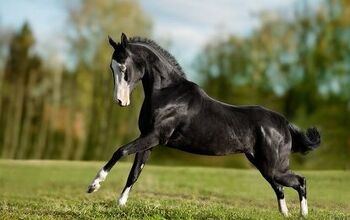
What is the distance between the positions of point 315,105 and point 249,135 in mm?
34723

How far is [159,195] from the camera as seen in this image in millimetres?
17781

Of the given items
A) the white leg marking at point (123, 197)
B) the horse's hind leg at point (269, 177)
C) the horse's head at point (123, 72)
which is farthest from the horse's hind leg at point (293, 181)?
the horse's head at point (123, 72)

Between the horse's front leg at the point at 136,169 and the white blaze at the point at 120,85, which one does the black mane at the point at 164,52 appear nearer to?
the white blaze at the point at 120,85

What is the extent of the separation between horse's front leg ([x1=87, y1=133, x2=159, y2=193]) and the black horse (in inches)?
0.7

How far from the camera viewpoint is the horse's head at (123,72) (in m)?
9.93

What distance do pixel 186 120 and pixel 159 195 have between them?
7.88 m

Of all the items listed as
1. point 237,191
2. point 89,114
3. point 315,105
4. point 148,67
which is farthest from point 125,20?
point 148,67

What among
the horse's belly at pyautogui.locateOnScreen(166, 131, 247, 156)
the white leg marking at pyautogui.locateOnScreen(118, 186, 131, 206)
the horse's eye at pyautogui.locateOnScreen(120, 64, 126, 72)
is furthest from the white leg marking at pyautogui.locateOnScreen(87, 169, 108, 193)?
the horse's eye at pyautogui.locateOnScreen(120, 64, 126, 72)

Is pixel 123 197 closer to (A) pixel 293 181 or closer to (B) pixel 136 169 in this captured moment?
(B) pixel 136 169

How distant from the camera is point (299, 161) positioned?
40906 millimetres

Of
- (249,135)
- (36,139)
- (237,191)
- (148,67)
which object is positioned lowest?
(36,139)

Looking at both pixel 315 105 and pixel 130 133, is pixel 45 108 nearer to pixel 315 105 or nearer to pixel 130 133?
pixel 130 133

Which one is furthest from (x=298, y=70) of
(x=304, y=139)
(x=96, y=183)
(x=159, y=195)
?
(x=96, y=183)

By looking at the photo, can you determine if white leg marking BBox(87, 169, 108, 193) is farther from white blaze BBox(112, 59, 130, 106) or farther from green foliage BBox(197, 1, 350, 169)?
green foliage BBox(197, 1, 350, 169)
